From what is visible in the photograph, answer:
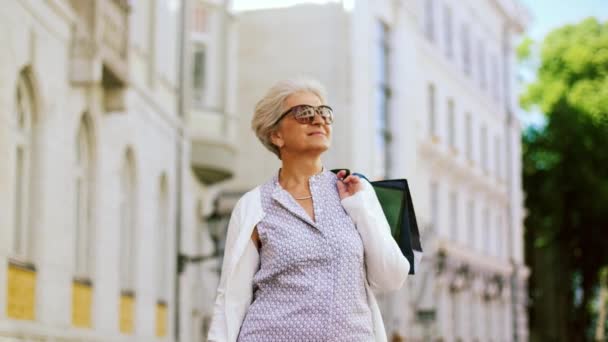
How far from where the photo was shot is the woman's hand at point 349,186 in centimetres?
446

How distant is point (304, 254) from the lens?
14.0 feet

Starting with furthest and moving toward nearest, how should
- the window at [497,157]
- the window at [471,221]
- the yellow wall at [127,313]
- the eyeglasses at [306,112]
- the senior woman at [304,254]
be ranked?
the window at [497,157]
the window at [471,221]
the yellow wall at [127,313]
the eyeglasses at [306,112]
the senior woman at [304,254]

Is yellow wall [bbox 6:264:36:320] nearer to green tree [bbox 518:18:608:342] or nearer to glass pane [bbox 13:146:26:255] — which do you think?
glass pane [bbox 13:146:26:255]

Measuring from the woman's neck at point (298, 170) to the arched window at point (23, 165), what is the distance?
729 centimetres

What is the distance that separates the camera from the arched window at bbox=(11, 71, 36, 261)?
1159 centimetres

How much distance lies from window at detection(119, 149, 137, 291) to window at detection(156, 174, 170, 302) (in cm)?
131

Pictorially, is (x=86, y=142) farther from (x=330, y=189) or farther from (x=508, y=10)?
(x=508, y=10)

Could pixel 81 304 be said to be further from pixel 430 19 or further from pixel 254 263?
pixel 430 19

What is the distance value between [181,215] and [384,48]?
11.6m

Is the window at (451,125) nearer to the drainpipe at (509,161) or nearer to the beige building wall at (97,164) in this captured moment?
the drainpipe at (509,161)

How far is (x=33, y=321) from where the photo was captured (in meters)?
11.7

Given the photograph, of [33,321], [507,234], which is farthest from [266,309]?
[507,234]

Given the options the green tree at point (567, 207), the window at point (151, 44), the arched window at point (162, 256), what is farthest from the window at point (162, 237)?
the green tree at point (567, 207)

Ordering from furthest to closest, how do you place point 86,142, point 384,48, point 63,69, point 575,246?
point 575,246, point 384,48, point 86,142, point 63,69
